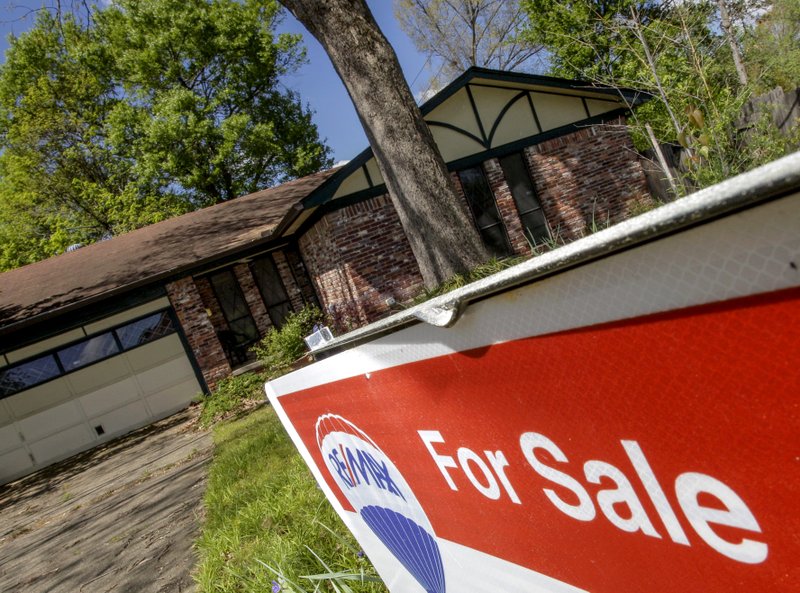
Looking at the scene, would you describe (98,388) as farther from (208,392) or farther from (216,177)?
(216,177)

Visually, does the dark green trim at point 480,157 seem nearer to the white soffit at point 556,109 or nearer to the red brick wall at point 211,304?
the white soffit at point 556,109

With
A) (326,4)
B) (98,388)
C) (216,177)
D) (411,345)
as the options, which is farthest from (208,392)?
(216,177)

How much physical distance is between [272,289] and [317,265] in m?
2.16

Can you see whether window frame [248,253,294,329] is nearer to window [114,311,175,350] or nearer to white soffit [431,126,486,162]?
window [114,311,175,350]

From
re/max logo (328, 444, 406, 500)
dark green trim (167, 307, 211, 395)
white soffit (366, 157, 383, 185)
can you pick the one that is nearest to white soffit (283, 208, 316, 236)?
white soffit (366, 157, 383, 185)

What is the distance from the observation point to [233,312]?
48.6ft

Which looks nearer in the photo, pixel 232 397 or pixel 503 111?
pixel 232 397

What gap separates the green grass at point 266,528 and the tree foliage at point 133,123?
21912mm

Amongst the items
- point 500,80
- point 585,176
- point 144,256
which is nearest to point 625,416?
point 500,80

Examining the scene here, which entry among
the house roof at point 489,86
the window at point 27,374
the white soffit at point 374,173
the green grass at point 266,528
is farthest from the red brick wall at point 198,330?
the green grass at point 266,528

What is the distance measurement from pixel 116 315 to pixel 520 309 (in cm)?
1376

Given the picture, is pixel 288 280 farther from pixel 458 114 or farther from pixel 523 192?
pixel 523 192

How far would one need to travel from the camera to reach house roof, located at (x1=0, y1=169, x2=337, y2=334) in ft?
41.0

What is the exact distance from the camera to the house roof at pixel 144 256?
492 inches
